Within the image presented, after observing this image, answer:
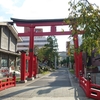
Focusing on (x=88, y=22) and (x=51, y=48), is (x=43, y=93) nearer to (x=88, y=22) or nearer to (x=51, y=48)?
(x=88, y=22)

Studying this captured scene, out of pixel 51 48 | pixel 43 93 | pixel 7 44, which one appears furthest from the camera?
pixel 51 48

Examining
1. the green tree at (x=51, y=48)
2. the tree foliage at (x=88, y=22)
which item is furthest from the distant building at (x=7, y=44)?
the green tree at (x=51, y=48)

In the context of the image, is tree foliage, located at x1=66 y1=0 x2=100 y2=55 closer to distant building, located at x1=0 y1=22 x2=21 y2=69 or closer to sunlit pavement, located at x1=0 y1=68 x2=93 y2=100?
sunlit pavement, located at x1=0 y1=68 x2=93 y2=100

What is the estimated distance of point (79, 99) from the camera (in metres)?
9.70

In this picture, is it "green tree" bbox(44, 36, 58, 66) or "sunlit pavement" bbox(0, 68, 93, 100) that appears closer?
"sunlit pavement" bbox(0, 68, 93, 100)

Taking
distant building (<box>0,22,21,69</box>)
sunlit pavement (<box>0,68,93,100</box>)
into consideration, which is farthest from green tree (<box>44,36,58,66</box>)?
sunlit pavement (<box>0,68,93,100</box>)

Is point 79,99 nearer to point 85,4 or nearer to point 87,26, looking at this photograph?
point 87,26

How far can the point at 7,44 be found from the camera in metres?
22.5

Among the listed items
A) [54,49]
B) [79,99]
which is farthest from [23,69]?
[54,49]

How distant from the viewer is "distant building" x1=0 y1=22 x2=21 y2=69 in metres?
20.5

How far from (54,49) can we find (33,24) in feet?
132

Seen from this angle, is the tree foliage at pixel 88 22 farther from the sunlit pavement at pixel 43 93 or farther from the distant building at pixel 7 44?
the distant building at pixel 7 44

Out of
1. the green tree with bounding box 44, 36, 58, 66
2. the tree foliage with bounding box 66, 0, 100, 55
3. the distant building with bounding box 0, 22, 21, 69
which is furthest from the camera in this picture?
the green tree with bounding box 44, 36, 58, 66

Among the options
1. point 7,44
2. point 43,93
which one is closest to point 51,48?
point 7,44
